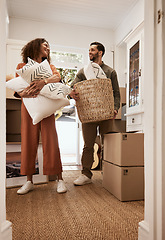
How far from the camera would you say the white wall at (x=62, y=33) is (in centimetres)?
361

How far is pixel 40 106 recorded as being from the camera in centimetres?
159

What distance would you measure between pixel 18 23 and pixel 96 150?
256cm

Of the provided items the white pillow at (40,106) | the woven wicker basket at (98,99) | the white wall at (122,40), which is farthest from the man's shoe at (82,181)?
the white wall at (122,40)

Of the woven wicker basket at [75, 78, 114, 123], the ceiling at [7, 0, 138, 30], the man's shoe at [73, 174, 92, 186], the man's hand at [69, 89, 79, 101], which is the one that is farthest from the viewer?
the ceiling at [7, 0, 138, 30]

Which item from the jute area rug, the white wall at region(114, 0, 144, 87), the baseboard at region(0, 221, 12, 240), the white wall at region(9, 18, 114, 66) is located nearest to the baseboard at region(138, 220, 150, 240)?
the jute area rug

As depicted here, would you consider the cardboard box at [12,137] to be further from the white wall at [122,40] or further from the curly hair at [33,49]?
the white wall at [122,40]

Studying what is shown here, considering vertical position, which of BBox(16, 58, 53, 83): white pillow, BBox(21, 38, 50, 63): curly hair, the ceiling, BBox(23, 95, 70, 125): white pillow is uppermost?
the ceiling

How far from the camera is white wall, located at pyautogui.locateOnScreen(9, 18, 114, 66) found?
3611 millimetres

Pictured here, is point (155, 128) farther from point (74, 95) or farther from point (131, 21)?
point (131, 21)

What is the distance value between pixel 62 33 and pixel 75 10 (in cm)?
50

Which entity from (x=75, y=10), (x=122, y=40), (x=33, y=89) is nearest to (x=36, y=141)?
(x=33, y=89)

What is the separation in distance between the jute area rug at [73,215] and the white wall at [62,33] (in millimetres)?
2813

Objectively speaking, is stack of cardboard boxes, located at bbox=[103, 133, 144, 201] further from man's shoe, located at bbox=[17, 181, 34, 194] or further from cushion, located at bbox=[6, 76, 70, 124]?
man's shoe, located at bbox=[17, 181, 34, 194]

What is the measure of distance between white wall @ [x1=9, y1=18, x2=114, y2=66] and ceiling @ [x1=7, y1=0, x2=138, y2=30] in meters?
0.09
